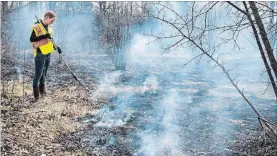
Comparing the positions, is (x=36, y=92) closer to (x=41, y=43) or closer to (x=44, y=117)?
(x=44, y=117)

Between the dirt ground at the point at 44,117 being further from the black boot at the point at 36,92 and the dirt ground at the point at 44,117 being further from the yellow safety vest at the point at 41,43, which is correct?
the yellow safety vest at the point at 41,43

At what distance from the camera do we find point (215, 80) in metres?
11.1

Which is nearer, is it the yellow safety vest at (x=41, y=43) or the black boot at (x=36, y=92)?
the yellow safety vest at (x=41, y=43)

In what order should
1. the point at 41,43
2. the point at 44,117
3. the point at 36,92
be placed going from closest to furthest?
the point at 44,117 → the point at 41,43 → the point at 36,92

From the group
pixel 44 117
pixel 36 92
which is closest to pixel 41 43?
pixel 36 92

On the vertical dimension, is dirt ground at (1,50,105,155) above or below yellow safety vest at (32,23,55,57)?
below

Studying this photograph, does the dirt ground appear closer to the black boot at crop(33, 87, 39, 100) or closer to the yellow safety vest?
the black boot at crop(33, 87, 39, 100)

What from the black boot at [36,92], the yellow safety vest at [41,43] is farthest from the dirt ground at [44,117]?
the yellow safety vest at [41,43]

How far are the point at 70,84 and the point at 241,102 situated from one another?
4.61 metres

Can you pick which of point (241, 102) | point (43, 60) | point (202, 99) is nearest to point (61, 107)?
point (43, 60)

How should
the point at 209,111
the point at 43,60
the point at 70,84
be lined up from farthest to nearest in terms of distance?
1. the point at 70,84
2. the point at 209,111
3. the point at 43,60

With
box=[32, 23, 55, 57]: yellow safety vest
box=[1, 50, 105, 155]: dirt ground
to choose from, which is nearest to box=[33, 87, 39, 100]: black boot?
box=[1, 50, 105, 155]: dirt ground

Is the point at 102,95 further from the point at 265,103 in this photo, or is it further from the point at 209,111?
the point at 265,103

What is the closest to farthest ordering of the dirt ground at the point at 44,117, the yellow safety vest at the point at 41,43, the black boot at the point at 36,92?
the dirt ground at the point at 44,117, the yellow safety vest at the point at 41,43, the black boot at the point at 36,92
